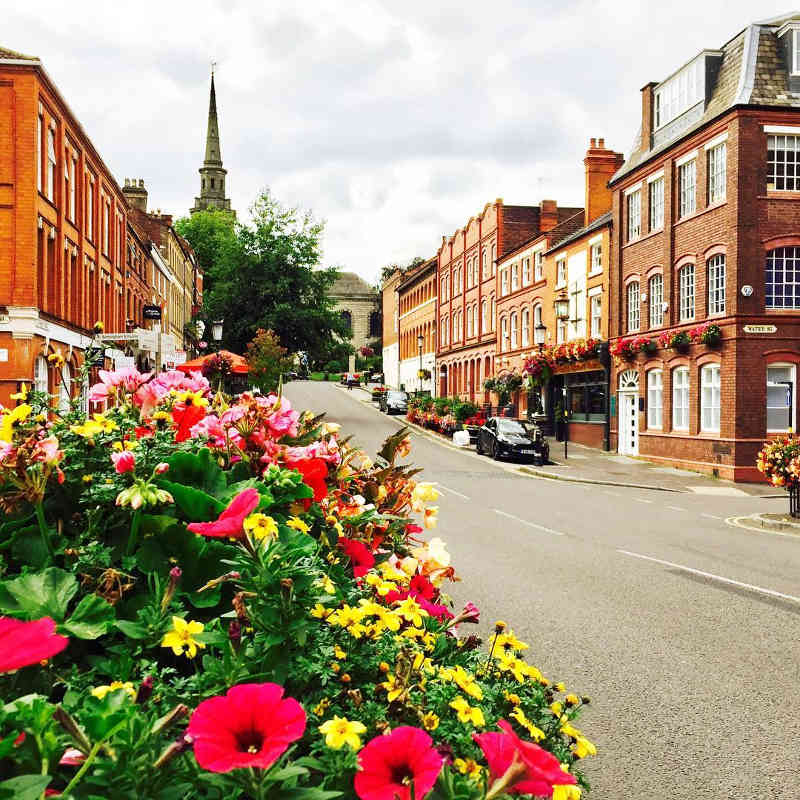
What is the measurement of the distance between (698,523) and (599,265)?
2178 cm

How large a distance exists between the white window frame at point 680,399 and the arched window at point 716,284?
2.40 meters

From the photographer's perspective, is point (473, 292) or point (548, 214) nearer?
point (548, 214)

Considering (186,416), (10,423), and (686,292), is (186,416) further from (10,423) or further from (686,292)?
(686,292)

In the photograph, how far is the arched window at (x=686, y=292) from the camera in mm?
28406

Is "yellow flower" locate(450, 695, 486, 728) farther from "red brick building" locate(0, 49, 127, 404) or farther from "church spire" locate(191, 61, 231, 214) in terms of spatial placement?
"church spire" locate(191, 61, 231, 214)

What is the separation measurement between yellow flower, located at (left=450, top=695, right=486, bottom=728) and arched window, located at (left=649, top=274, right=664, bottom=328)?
2987 centimetres

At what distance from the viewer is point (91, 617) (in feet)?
6.40

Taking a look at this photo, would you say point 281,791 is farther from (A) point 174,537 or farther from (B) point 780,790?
(B) point 780,790

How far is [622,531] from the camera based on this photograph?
1451cm

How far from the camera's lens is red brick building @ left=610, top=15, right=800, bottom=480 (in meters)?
25.3

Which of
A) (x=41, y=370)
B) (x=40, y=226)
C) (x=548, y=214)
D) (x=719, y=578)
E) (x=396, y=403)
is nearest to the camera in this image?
(x=719, y=578)

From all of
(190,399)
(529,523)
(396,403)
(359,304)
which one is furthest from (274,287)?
(359,304)

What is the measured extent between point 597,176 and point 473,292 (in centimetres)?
1837

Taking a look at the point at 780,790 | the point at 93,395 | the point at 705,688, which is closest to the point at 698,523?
the point at 705,688
